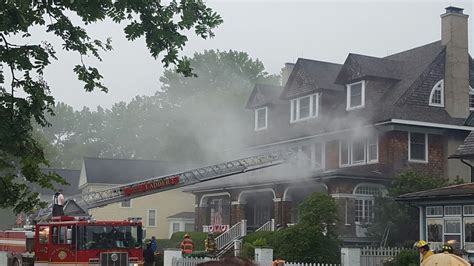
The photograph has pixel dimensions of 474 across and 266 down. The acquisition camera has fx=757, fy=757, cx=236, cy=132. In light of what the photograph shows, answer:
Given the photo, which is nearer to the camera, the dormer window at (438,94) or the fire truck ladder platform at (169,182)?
the fire truck ladder platform at (169,182)

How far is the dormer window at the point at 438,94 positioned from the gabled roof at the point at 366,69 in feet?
6.04

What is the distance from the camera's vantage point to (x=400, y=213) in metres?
28.6

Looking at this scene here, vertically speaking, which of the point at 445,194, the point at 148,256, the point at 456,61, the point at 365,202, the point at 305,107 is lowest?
the point at 148,256

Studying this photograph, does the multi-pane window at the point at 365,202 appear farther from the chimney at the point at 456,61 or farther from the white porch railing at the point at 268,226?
the chimney at the point at 456,61

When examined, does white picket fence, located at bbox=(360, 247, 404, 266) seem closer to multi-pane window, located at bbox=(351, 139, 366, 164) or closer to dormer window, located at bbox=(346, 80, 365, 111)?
multi-pane window, located at bbox=(351, 139, 366, 164)

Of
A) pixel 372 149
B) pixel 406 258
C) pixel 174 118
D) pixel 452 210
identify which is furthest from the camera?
pixel 174 118

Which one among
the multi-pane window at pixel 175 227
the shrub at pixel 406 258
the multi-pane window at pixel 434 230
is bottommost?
the multi-pane window at pixel 175 227

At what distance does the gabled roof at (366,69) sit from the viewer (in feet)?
112

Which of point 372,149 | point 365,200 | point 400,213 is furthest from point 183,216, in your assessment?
point 400,213

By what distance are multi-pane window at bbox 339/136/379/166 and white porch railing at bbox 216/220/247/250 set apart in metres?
5.41

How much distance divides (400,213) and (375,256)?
A: 5.67 m

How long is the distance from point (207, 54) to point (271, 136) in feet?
167

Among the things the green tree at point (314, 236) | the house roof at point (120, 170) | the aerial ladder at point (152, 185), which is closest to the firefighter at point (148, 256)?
the aerial ladder at point (152, 185)

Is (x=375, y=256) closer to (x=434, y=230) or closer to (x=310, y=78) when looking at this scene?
(x=434, y=230)
